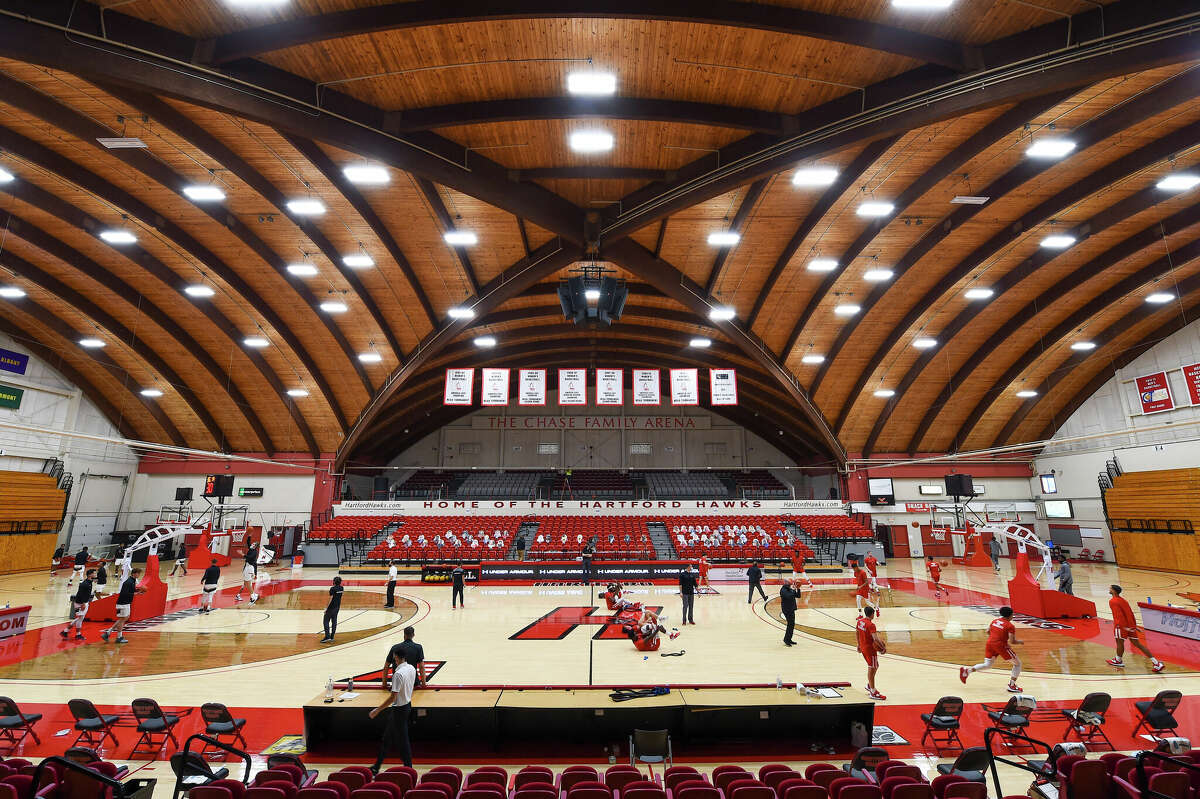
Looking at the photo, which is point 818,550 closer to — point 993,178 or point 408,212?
point 993,178

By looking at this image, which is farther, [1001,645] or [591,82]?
[591,82]

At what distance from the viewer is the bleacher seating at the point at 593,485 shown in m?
37.5

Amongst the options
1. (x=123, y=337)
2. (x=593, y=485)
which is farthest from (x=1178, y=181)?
(x=123, y=337)

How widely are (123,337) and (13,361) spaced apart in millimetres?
5519

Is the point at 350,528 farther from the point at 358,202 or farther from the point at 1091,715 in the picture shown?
the point at 1091,715

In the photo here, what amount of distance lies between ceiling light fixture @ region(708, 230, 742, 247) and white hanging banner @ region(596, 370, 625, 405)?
5632 millimetres

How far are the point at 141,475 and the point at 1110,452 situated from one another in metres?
53.7

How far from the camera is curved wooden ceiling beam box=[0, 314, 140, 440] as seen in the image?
24.6 meters

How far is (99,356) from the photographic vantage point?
1038 inches

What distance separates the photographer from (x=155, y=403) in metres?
29.0

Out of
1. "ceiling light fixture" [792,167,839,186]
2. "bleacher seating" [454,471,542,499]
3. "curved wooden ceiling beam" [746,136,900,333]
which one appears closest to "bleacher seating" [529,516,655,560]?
"bleacher seating" [454,471,542,499]

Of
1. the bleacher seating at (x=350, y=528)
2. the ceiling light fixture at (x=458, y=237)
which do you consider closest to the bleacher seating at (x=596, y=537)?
the bleacher seating at (x=350, y=528)

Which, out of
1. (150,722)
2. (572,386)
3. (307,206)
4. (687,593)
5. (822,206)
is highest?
(822,206)

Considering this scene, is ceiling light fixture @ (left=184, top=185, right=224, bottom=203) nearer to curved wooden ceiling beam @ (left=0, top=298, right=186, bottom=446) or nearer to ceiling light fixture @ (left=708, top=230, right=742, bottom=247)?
ceiling light fixture @ (left=708, top=230, right=742, bottom=247)
